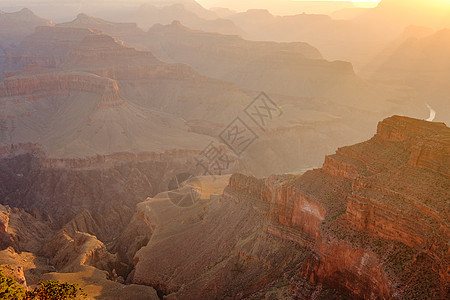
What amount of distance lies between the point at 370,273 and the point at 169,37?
17484 cm

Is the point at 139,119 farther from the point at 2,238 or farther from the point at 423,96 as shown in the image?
the point at 423,96

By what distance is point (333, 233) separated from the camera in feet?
102

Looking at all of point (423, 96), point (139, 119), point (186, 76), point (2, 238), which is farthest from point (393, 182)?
point (423, 96)

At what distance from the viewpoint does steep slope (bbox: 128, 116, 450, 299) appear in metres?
27.4

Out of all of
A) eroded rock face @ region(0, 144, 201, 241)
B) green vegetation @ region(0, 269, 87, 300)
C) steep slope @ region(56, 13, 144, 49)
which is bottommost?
eroded rock face @ region(0, 144, 201, 241)

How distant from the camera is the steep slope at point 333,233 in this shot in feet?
89.8

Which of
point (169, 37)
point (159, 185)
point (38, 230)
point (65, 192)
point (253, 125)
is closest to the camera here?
point (38, 230)

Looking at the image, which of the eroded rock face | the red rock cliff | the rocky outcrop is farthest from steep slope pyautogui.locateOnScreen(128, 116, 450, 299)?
the rocky outcrop

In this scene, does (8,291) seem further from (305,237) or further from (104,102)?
(104,102)

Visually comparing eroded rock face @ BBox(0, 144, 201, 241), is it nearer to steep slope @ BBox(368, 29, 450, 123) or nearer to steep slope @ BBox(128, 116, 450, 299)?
steep slope @ BBox(128, 116, 450, 299)

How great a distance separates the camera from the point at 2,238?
55.9 m

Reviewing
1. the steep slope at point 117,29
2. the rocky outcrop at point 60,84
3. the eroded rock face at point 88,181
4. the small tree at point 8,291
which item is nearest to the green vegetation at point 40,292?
the small tree at point 8,291

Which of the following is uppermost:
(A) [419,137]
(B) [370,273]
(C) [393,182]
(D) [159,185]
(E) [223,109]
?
(A) [419,137]

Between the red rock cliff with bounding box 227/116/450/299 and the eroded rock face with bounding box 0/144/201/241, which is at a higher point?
the red rock cliff with bounding box 227/116/450/299
